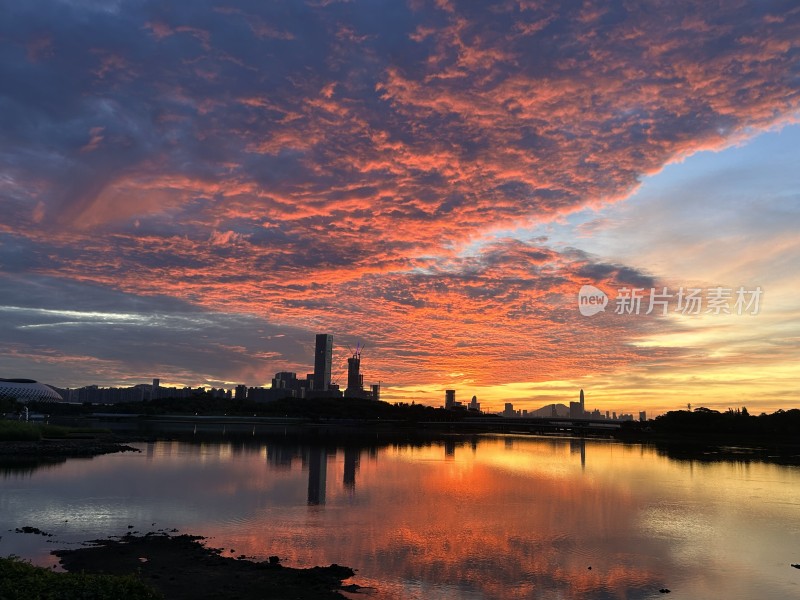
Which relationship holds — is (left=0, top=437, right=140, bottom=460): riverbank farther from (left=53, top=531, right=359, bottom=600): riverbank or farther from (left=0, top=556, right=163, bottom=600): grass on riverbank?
(left=0, top=556, right=163, bottom=600): grass on riverbank

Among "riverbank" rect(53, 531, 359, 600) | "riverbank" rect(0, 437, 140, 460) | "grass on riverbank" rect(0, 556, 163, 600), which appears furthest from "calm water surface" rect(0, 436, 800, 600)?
"grass on riverbank" rect(0, 556, 163, 600)

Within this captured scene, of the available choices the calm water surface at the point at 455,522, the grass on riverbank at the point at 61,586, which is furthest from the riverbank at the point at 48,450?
the grass on riverbank at the point at 61,586

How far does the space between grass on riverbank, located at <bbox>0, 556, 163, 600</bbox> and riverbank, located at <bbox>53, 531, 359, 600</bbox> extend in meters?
7.44

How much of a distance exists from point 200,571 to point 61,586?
471 inches

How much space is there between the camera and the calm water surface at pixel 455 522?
27.3m

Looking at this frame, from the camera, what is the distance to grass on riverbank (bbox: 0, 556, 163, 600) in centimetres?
1413

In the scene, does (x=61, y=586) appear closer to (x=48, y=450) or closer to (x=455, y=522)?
(x=455, y=522)

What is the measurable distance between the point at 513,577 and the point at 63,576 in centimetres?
1935

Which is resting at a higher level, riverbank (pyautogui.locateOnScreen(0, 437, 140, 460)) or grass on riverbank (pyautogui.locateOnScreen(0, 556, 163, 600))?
grass on riverbank (pyautogui.locateOnScreen(0, 556, 163, 600))

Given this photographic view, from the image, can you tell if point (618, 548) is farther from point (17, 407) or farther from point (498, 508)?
point (17, 407)

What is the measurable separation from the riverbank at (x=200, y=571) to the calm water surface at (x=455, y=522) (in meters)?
1.57

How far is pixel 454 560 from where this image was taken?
2967 cm

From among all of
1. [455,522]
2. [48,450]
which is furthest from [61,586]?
[48,450]

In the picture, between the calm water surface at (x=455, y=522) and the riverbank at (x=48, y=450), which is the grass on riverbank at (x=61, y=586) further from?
the riverbank at (x=48, y=450)
